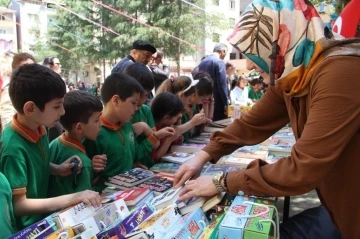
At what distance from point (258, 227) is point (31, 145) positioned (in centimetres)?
106

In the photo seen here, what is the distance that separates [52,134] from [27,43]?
87.1 ft

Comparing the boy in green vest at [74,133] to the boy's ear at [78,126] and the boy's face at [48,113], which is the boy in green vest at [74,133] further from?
the boy's face at [48,113]

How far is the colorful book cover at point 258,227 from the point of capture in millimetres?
968

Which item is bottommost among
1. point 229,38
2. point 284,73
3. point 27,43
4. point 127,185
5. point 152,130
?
point 127,185

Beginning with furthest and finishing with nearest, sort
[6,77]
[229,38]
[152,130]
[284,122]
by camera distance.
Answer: [6,77], [152,130], [284,122], [229,38]

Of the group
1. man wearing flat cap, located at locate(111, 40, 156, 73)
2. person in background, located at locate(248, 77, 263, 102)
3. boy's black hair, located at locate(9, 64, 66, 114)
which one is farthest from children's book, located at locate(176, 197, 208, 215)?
person in background, located at locate(248, 77, 263, 102)

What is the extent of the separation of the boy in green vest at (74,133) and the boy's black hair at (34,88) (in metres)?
0.27

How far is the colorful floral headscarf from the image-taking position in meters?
1.13

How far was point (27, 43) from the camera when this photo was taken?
26625 millimetres

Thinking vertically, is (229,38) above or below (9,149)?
above

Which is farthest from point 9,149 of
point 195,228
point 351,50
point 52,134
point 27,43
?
point 27,43

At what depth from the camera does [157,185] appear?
1613 mm

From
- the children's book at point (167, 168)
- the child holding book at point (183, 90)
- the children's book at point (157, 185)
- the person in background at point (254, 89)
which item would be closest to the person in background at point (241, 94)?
the person in background at point (254, 89)

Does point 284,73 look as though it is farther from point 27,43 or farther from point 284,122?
point 27,43
